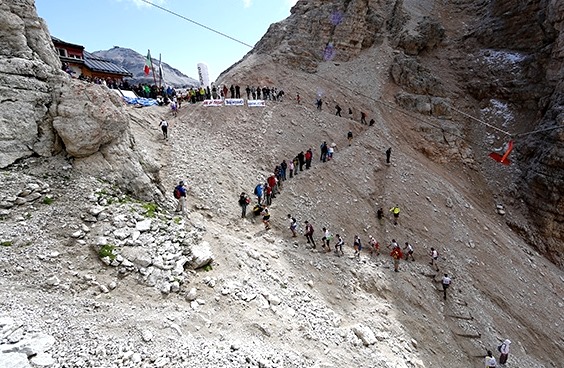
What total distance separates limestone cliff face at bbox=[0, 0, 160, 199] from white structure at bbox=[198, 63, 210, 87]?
21.6 m

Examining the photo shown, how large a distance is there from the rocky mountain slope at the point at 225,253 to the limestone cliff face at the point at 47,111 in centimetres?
6

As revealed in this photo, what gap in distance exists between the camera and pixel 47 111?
40.1 ft

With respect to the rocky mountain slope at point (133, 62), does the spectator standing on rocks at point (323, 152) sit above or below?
below

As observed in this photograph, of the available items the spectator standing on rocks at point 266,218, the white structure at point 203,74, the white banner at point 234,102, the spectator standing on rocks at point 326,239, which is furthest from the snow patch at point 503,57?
the spectator standing on rocks at point 266,218

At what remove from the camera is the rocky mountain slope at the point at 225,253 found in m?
8.71

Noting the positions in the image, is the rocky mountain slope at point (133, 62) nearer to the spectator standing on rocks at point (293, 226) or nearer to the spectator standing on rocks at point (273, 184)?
the spectator standing on rocks at point (273, 184)

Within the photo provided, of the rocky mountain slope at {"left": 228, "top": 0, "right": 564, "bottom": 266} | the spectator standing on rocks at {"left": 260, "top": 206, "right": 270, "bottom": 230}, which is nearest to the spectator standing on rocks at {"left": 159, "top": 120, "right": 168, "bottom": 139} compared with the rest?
the spectator standing on rocks at {"left": 260, "top": 206, "right": 270, "bottom": 230}

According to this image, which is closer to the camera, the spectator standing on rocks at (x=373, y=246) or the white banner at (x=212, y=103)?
the spectator standing on rocks at (x=373, y=246)

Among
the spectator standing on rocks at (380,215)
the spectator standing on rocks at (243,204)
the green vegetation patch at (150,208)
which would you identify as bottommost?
the spectator standing on rocks at (380,215)

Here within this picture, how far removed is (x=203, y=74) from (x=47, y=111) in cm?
2432

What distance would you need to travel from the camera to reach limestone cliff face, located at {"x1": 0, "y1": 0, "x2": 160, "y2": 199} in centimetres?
1139

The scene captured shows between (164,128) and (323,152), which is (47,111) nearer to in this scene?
(164,128)

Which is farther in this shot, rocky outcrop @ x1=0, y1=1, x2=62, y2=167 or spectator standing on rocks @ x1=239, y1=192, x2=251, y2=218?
spectator standing on rocks @ x1=239, y1=192, x2=251, y2=218

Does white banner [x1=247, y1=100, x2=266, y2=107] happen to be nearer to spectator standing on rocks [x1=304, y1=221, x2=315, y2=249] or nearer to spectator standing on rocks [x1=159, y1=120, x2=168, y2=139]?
spectator standing on rocks [x1=159, y1=120, x2=168, y2=139]
